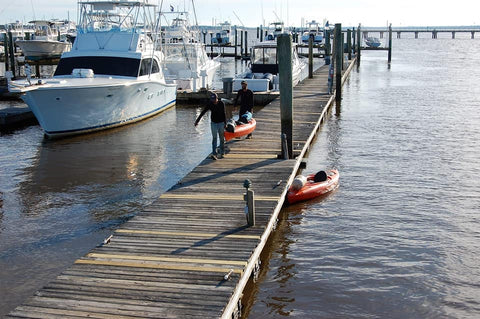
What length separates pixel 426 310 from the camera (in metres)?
7.80

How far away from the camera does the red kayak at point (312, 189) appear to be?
475 inches

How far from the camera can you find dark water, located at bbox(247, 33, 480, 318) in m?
8.03

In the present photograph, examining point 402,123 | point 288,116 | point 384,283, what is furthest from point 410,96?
point 384,283

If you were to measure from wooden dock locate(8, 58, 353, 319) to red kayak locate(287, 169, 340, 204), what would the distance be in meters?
0.48

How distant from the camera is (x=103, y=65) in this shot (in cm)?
2178

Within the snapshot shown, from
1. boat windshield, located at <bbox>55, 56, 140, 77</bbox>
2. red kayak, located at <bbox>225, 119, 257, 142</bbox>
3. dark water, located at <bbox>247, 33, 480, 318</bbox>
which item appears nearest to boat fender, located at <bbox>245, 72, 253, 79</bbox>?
boat windshield, located at <bbox>55, 56, 140, 77</bbox>

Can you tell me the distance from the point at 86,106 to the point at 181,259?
1273 cm

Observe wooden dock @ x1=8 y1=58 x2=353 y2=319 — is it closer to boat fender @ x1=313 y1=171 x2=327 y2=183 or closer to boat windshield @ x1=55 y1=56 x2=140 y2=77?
boat fender @ x1=313 y1=171 x2=327 y2=183

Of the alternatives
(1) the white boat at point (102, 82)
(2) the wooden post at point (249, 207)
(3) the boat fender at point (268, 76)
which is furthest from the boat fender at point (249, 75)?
(2) the wooden post at point (249, 207)

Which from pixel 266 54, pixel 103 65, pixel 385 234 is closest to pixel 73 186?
pixel 385 234

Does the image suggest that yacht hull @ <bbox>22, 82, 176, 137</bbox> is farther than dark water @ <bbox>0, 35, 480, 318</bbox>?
Yes

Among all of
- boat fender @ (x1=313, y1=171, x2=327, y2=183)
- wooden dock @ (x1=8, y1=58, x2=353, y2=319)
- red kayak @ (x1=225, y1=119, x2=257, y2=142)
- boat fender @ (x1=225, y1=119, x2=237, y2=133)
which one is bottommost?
boat fender @ (x1=313, y1=171, x2=327, y2=183)

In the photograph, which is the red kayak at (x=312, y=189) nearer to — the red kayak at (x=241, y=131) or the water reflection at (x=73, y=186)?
the red kayak at (x=241, y=131)

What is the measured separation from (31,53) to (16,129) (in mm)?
28101
